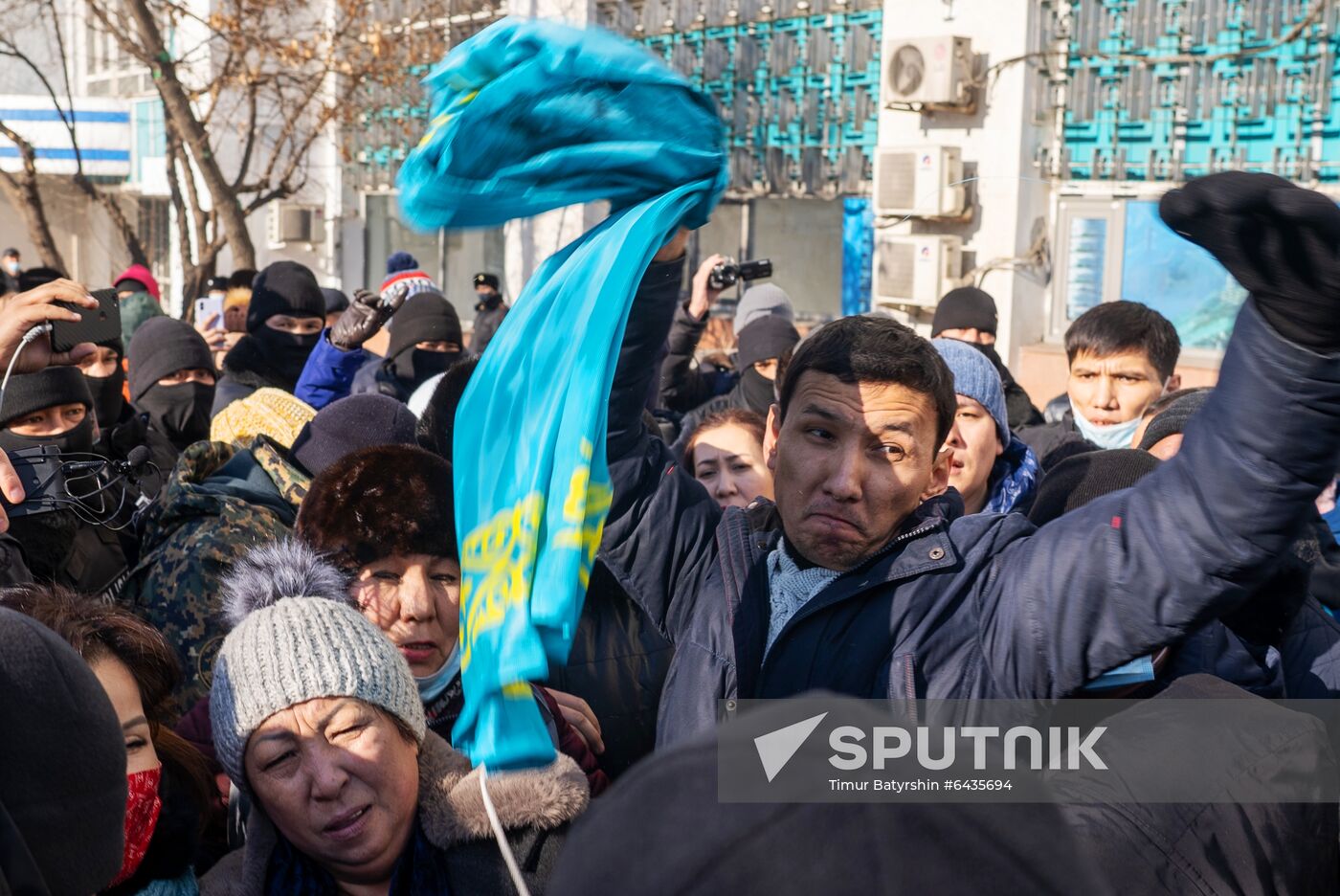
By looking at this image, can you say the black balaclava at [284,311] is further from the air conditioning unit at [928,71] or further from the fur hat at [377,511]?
the air conditioning unit at [928,71]

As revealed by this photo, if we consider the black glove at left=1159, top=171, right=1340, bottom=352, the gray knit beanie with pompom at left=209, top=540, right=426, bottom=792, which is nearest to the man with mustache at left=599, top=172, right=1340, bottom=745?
the black glove at left=1159, top=171, right=1340, bottom=352

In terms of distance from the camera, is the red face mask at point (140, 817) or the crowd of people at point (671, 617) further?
the red face mask at point (140, 817)

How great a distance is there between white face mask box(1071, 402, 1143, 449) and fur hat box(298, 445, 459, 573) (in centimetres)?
Answer: 240

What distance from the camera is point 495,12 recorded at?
519 inches

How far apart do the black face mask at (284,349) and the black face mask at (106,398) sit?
1.40 meters

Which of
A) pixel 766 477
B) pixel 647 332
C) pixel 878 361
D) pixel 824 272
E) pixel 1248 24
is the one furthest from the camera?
pixel 824 272

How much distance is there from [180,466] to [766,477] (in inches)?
62.9

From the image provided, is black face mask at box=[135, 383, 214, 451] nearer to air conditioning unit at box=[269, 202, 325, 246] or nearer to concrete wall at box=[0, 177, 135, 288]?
air conditioning unit at box=[269, 202, 325, 246]

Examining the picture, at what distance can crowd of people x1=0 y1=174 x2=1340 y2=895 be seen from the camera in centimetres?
130

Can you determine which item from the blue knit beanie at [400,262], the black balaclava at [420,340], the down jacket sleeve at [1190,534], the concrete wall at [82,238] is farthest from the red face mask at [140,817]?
the concrete wall at [82,238]

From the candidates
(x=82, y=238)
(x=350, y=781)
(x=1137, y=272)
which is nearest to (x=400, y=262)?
(x=1137, y=272)

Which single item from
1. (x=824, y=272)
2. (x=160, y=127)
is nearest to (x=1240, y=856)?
(x=824, y=272)

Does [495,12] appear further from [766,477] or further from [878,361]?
[878,361]

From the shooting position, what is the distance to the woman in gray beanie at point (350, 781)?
2.11 metres
